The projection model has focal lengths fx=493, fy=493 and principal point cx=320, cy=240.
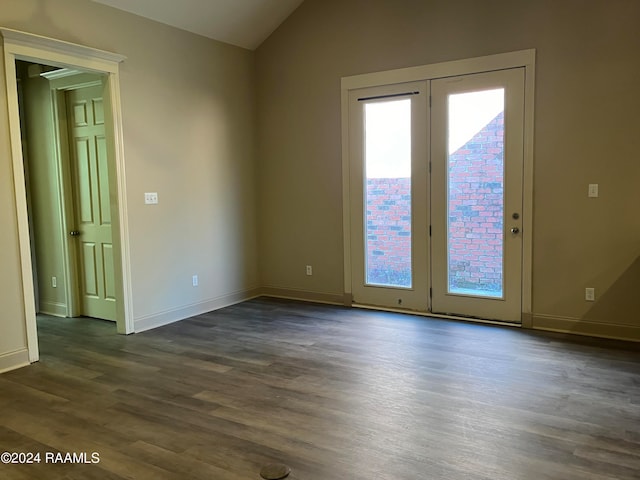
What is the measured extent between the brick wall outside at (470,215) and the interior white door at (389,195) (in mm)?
12

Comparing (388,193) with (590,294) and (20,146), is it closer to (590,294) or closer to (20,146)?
(590,294)

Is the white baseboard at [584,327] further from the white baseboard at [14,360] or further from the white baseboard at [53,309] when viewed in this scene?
the white baseboard at [53,309]

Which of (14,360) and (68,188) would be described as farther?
(68,188)

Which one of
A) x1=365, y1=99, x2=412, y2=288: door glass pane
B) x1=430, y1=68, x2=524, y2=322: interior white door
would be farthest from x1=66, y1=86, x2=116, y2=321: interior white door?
x1=430, y1=68, x2=524, y2=322: interior white door

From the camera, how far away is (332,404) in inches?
120

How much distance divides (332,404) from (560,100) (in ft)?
10.7

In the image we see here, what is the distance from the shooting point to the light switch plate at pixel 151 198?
4.78m

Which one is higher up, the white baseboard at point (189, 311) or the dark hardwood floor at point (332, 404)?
the white baseboard at point (189, 311)

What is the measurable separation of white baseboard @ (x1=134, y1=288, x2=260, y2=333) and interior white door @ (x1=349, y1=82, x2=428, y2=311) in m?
1.39

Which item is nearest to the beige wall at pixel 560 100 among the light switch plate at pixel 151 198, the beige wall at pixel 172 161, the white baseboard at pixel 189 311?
the beige wall at pixel 172 161

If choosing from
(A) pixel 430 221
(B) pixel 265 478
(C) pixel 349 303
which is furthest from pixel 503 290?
(B) pixel 265 478

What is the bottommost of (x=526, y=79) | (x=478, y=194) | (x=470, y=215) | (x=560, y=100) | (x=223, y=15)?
(x=470, y=215)

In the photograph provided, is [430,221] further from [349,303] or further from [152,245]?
[152,245]

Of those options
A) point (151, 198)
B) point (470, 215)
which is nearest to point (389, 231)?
point (470, 215)
